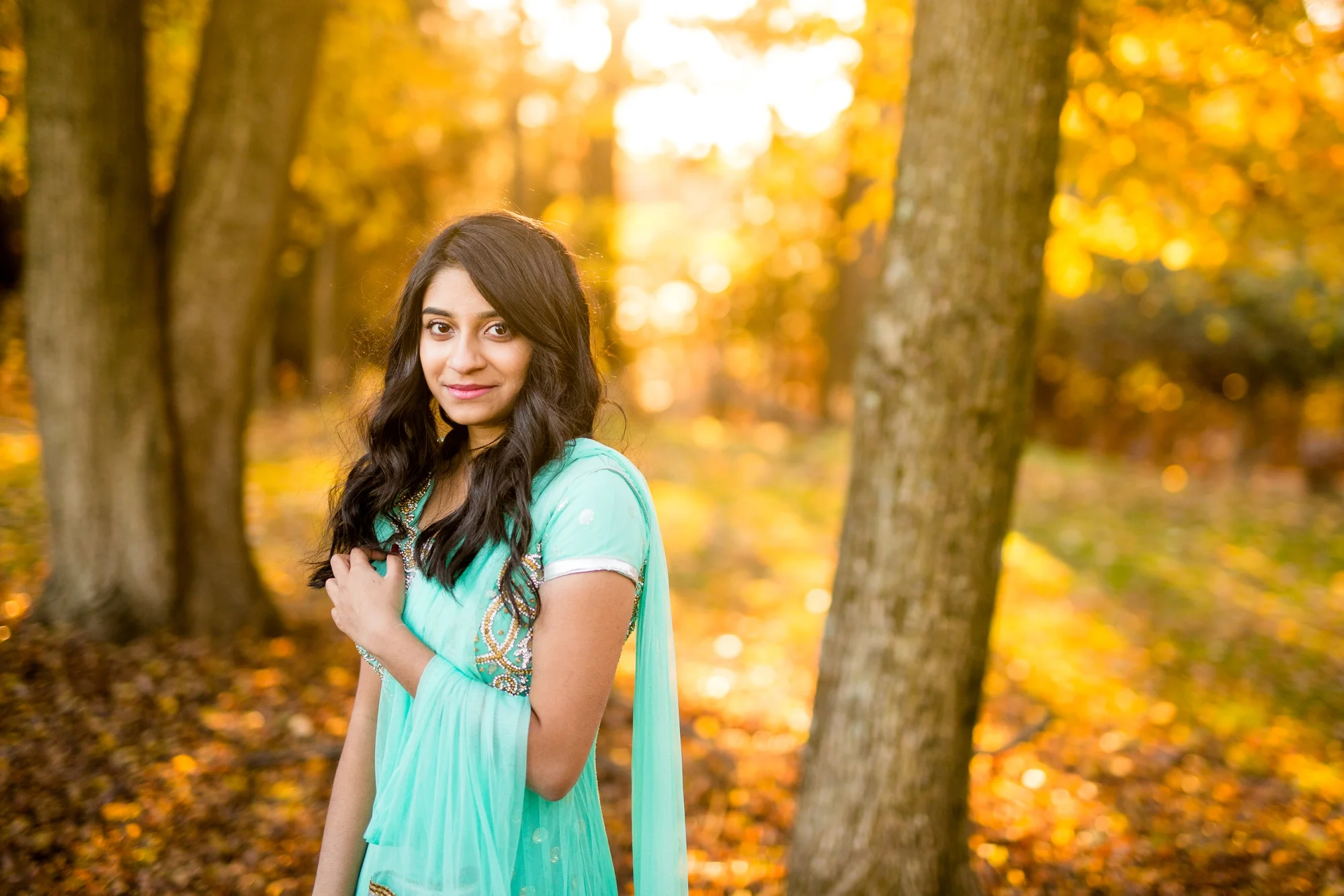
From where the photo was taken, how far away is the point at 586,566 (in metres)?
1.54

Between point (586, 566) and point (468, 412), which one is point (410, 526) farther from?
point (586, 566)

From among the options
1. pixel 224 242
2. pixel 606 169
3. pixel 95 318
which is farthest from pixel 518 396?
pixel 606 169

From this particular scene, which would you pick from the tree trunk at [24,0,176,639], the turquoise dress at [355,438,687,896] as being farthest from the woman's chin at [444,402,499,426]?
the tree trunk at [24,0,176,639]

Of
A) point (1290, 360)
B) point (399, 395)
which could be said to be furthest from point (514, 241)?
point (1290, 360)

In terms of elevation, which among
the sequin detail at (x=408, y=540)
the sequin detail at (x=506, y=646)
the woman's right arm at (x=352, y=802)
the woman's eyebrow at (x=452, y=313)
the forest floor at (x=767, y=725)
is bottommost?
the forest floor at (x=767, y=725)

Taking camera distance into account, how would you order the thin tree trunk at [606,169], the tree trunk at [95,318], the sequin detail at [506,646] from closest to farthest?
the sequin detail at [506,646]
the tree trunk at [95,318]
the thin tree trunk at [606,169]

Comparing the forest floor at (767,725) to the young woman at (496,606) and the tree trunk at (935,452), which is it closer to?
the young woman at (496,606)

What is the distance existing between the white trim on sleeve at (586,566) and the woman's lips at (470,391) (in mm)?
390

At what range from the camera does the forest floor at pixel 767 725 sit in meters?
3.56

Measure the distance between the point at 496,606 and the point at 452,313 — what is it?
57cm

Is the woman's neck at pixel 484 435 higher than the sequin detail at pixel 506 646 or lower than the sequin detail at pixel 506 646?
higher

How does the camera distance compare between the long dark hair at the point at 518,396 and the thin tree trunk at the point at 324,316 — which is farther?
the thin tree trunk at the point at 324,316

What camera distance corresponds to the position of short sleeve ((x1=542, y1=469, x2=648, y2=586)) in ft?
5.11

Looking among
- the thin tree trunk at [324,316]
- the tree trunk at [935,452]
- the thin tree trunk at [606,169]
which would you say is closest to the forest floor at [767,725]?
the tree trunk at [935,452]
